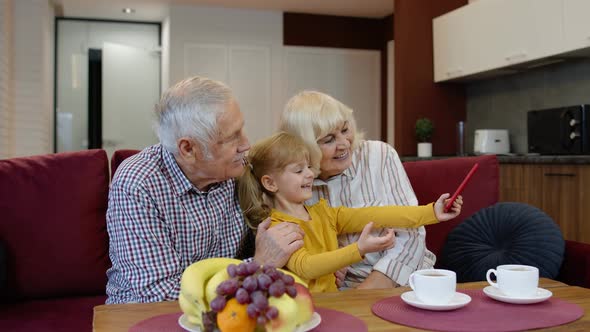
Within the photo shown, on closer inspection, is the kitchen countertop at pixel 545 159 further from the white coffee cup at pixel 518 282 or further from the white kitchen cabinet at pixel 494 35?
the white coffee cup at pixel 518 282

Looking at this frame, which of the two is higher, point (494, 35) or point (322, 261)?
point (494, 35)

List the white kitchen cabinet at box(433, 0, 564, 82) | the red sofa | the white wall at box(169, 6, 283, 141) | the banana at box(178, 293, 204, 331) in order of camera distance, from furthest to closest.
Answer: the white wall at box(169, 6, 283, 141)
the white kitchen cabinet at box(433, 0, 564, 82)
the red sofa
the banana at box(178, 293, 204, 331)

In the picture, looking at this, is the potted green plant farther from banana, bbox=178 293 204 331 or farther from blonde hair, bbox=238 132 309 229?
banana, bbox=178 293 204 331

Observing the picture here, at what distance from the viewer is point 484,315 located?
113 cm

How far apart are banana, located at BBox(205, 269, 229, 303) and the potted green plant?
4681mm

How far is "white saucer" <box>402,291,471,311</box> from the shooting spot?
1138 millimetres

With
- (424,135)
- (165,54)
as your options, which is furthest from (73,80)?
(424,135)

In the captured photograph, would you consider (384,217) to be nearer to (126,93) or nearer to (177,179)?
(177,179)

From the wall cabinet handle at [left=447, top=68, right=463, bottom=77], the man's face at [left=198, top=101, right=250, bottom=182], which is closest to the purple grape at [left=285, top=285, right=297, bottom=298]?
the man's face at [left=198, top=101, right=250, bottom=182]

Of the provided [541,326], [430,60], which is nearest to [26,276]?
[541,326]

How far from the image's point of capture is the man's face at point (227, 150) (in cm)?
165

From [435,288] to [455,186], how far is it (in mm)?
1240

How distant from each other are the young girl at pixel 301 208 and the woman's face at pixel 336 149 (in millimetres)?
84

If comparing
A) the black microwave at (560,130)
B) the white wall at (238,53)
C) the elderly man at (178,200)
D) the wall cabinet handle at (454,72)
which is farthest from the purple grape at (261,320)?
the white wall at (238,53)
